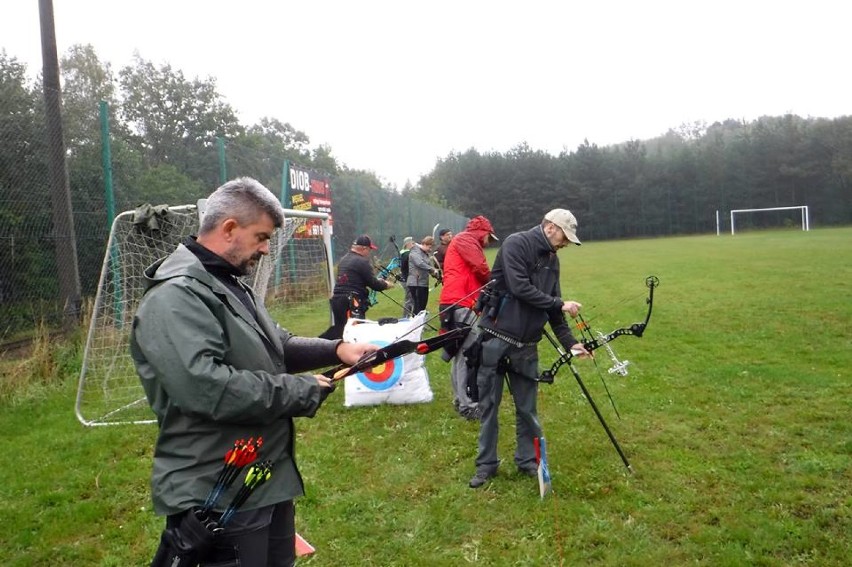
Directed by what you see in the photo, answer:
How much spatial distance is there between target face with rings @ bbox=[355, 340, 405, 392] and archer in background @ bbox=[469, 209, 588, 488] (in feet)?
6.42

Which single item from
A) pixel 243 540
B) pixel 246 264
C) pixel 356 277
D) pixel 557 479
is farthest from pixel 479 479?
pixel 356 277

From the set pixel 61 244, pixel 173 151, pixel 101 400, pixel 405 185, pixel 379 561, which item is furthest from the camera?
pixel 405 185

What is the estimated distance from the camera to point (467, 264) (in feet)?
18.6

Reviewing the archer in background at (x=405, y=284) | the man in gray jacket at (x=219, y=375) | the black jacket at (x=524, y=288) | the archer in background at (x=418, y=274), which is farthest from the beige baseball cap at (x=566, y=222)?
the archer in background at (x=405, y=284)

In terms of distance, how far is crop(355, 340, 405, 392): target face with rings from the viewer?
6.43 meters

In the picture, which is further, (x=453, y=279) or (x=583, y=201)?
(x=583, y=201)

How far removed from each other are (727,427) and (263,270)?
4.73m

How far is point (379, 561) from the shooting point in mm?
3617

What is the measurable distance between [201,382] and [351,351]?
78 centimetres

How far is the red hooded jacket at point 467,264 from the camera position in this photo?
563 cm

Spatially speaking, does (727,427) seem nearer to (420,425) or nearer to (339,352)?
(420,425)

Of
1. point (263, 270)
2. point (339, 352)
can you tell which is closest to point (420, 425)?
point (263, 270)

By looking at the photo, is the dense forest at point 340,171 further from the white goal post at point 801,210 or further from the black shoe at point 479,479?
the black shoe at point 479,479

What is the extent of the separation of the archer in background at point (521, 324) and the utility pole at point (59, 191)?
556cm
